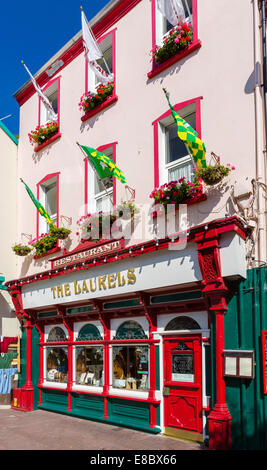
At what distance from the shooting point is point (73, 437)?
935 cm

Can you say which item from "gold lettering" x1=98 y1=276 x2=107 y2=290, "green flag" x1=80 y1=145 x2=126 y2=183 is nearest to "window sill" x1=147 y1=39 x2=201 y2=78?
"green flag" x1=80 y1=145 x2=126 y2=183

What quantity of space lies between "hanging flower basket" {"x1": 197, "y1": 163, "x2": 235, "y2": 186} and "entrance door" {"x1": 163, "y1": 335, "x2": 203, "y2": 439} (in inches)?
120

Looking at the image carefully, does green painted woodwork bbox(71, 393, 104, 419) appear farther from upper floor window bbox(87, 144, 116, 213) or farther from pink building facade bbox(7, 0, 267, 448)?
upper floor window bbox(87, 144, 116, 213)

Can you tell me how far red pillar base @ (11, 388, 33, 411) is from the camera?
1281 centimetres

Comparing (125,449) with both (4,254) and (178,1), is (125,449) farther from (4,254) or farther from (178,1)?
(178,1)

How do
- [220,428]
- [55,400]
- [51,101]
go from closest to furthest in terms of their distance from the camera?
1. [220,428]
2. [55,400]
3. [51,101]

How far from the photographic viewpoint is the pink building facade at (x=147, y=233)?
321 inches

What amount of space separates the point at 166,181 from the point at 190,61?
2571 millimetres

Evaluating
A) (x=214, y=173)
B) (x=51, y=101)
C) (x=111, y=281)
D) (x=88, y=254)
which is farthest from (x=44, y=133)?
(x=214, y=173)

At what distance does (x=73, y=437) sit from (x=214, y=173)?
6101 mm

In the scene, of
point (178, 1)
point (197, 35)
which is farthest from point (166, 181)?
point (178, 1)

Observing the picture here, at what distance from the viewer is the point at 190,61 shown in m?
9.52

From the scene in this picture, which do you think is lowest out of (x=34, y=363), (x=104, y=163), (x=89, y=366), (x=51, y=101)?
(x=34, y=363)

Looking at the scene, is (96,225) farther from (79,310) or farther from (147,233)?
(79,310)
